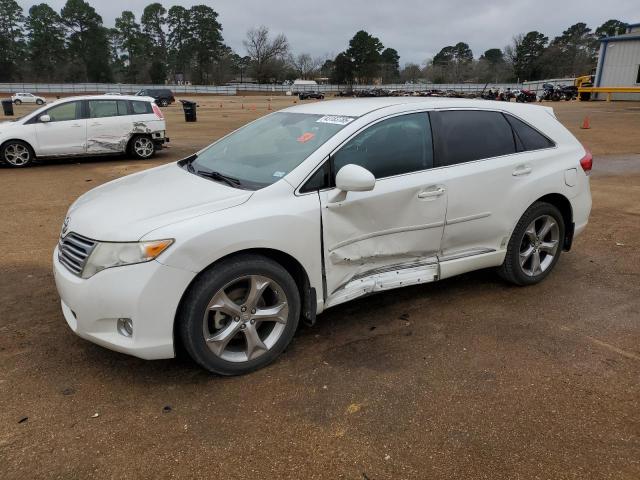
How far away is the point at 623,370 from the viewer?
3.23m

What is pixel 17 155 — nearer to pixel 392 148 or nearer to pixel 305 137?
pixel 305 137

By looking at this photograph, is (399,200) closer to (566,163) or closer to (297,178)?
(297,178)

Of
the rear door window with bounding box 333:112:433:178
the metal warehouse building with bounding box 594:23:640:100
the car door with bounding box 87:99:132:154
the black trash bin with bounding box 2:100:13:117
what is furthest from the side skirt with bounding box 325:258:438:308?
the metal warehouse building with bounding box 594:23:640:100

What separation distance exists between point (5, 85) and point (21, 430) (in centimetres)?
7781

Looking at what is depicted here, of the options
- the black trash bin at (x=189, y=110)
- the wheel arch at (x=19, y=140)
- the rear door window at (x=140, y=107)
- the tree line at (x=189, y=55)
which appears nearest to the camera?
the wheel arch at (x=19, y=140)

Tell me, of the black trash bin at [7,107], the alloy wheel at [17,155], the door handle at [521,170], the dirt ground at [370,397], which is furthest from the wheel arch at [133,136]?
the black trash bin at [7,107]

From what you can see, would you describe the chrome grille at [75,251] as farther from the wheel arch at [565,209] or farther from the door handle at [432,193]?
the wheel arch at [565,209]

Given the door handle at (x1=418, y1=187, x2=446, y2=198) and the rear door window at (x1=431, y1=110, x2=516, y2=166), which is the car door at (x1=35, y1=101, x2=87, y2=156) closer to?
the rear door window at (x1=431, y1=110, x2=516, y2=166)

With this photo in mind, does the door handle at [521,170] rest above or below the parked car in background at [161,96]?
above

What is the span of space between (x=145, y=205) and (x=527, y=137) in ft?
10.5

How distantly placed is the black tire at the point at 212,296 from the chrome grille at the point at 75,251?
0.63m

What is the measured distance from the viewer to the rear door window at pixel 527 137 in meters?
4.33

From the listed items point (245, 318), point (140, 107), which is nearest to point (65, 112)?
point (140, 107)

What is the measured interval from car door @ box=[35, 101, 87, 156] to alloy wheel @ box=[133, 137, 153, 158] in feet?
4.08
